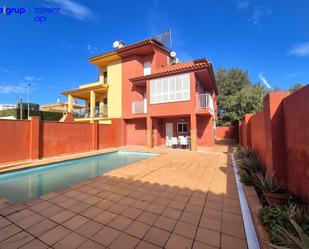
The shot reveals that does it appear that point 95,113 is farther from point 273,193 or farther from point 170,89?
point 273,193

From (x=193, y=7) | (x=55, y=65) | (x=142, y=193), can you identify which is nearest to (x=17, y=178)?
(x=142, y=193)

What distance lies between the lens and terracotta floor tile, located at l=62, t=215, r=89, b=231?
3.05 metres

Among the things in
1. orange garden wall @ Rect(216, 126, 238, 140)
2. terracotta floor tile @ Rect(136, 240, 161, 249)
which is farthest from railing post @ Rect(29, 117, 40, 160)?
orange garden wall @ Rect(216, 126, 238, 140)

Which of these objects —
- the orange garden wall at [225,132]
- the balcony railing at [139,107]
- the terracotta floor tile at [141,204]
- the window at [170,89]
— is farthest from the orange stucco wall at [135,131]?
the orange garden wall at [225,132]

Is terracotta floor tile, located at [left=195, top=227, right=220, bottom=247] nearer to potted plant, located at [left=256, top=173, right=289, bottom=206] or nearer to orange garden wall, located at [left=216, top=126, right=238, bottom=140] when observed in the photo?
potted plant, located at [left=256, top=173, right=289, bottom=206]

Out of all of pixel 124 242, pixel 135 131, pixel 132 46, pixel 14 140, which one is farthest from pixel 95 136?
pixel 124 242

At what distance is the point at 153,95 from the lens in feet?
47.7

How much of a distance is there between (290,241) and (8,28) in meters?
15.3

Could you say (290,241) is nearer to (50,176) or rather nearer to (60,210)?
(60,210)

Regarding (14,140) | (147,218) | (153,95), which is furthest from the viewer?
(153,95)

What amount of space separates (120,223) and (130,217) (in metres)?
0.26

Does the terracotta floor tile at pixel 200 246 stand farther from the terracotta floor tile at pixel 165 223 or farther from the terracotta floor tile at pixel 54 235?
the terracotta floor tile at pixel 54 235

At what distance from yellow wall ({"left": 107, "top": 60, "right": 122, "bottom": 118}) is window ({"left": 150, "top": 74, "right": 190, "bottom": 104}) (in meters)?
4.75

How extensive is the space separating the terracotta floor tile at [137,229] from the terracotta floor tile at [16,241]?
1.62 m
